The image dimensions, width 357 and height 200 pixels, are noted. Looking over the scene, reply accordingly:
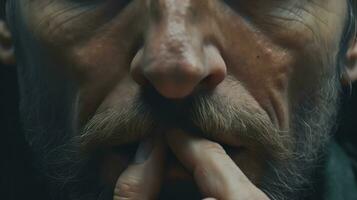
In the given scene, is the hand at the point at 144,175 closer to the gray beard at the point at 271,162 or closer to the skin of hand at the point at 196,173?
the skin of hand at the point at 196,173

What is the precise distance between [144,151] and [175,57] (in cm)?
14

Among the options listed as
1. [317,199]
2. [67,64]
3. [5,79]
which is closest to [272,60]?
[67,64]

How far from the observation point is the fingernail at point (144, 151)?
4.16 ft

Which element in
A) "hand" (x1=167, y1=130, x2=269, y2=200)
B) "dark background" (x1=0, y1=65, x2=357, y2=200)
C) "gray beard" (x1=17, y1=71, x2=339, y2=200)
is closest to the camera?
"hand" (x1=167, y1=130, x2=269, y2=200)

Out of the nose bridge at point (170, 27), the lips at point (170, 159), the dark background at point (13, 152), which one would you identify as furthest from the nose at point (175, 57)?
the dark background at point (13, 152)

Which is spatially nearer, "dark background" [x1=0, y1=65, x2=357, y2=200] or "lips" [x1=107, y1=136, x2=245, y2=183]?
"lips" [x1=107, y1=136, x2=245, y2=183]

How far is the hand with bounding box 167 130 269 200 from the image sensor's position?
3.94 feet

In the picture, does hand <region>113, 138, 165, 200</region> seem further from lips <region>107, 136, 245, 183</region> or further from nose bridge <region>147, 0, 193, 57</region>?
nose bridge <region>147, 0, 193, 57</region>

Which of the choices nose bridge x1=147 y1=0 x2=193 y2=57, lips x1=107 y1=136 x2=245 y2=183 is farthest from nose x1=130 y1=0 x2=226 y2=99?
lips x1=107 y1=136 x2=245 y2=183

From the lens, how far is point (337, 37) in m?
1.57

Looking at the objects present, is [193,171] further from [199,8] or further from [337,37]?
[337,37]

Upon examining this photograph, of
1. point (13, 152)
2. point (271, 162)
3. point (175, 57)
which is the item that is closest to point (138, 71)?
point (175, 57)

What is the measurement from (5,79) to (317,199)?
0.68m

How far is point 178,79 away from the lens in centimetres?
121
